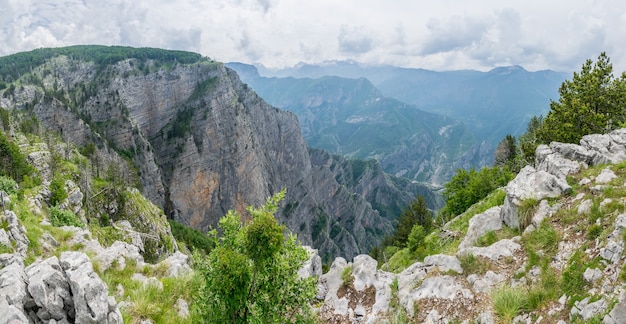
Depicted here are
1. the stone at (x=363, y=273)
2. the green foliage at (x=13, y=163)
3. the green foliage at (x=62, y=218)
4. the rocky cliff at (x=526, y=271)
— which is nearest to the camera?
the rocky cliff at (x=526, y=271)

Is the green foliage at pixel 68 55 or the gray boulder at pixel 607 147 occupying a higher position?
the green foliage at pixel 68 55

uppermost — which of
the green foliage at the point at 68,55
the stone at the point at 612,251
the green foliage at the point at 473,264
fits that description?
the green foliage at the point at 68,55

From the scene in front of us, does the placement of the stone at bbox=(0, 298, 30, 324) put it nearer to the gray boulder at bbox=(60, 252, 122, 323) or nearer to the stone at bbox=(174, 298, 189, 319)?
the gray boulder at bbox=(60, 252, 122, 323)

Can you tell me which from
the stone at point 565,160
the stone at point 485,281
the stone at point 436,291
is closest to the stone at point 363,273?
the stone at point 436,291

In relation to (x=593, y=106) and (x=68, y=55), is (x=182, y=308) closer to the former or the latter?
(x=593, y=106)

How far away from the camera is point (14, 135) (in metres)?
65.9

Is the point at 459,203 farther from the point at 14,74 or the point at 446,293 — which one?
the point at 14,74

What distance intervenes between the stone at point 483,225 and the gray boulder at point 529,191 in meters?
0.50

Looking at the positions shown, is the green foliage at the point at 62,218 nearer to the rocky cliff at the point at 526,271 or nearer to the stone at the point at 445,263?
the rocky cliff at the point at 526,271

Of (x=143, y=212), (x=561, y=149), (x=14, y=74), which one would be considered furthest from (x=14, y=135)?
(x=14, y=74)

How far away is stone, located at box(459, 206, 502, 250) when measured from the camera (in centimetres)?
1998

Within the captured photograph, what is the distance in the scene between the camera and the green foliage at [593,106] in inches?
1396

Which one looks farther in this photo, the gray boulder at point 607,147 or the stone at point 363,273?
the gray boulder at point 607,147

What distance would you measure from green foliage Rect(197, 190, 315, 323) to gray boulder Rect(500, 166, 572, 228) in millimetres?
13461
